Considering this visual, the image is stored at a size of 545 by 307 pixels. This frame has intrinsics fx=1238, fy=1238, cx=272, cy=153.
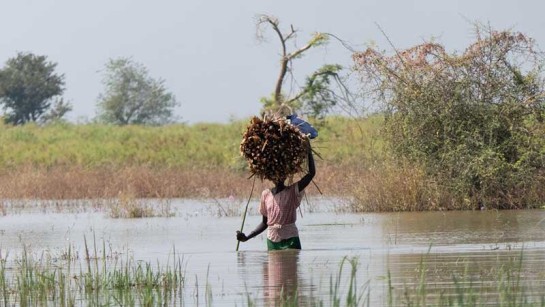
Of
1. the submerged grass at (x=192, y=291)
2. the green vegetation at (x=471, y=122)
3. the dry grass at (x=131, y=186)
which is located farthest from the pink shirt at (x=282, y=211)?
the dry grass at (x=131, y=186)

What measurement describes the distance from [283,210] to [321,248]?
2.50 meters

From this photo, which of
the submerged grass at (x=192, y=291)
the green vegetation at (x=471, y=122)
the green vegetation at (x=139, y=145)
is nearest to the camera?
the submerged grass at (x=192, y=291)

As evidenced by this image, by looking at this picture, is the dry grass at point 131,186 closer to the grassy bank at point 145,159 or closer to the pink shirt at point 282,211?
the grassy bank at point 145,159

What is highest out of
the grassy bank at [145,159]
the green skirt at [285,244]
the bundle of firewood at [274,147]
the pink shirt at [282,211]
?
the grassy bank at [145,159]

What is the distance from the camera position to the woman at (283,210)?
12.9 metres

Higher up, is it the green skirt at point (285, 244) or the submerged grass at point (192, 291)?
the green skirt at point (285, 244)

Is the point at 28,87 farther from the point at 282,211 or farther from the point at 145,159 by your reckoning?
the point at 282,211

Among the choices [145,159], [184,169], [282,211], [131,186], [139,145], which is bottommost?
[282,211]

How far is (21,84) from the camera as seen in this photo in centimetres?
8975

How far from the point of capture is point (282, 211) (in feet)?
42.4

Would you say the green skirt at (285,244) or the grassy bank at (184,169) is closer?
the green skirt at (285,244)

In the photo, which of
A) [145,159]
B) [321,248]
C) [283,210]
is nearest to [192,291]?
[283,210]

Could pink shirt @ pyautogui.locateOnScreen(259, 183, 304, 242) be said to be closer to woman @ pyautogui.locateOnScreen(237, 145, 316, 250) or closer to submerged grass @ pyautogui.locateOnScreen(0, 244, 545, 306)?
woman @ pyautogui.locateOnScreen(237, 145, 316, 250)

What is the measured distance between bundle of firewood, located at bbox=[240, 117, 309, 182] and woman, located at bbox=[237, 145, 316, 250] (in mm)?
163
